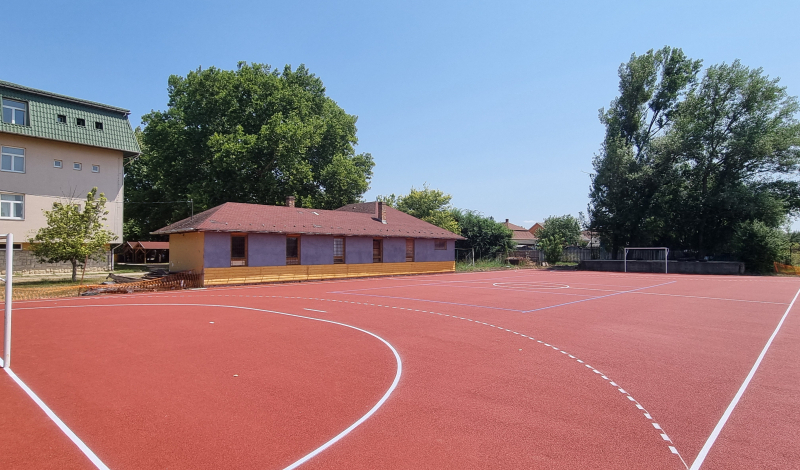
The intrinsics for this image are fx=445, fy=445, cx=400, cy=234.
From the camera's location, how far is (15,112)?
26312 millimetres

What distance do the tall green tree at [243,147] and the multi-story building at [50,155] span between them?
6.10 m

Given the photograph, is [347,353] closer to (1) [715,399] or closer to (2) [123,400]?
(2) [123,400]

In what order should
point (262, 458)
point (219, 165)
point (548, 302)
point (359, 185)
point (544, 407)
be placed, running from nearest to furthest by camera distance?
point (262, 458)
point (544, 407)
point (548, 302)
point (219, 165)
point (359, 185)

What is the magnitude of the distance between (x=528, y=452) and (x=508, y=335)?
Answer: 18.8 feet

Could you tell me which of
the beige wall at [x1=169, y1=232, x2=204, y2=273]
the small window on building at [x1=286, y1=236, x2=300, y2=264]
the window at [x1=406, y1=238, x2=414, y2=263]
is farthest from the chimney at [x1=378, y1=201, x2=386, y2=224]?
the beige wall at [x1=169, y1=232, x2=204, y2=273]

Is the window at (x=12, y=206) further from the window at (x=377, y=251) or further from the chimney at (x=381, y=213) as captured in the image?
the chimney at (x=381, y=213)

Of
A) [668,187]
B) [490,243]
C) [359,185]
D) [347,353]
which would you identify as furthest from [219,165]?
[668,187]

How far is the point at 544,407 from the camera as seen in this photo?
18.5ft

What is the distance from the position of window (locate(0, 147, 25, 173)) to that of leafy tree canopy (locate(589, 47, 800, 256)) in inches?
1820

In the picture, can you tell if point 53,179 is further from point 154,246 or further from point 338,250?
point 154,246

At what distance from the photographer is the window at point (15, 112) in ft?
85.0

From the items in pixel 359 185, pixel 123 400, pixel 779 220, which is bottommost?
pixel 123 400

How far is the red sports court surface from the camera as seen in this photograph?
173 inches

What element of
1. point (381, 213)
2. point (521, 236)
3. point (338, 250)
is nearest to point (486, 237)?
point (381, 213)
